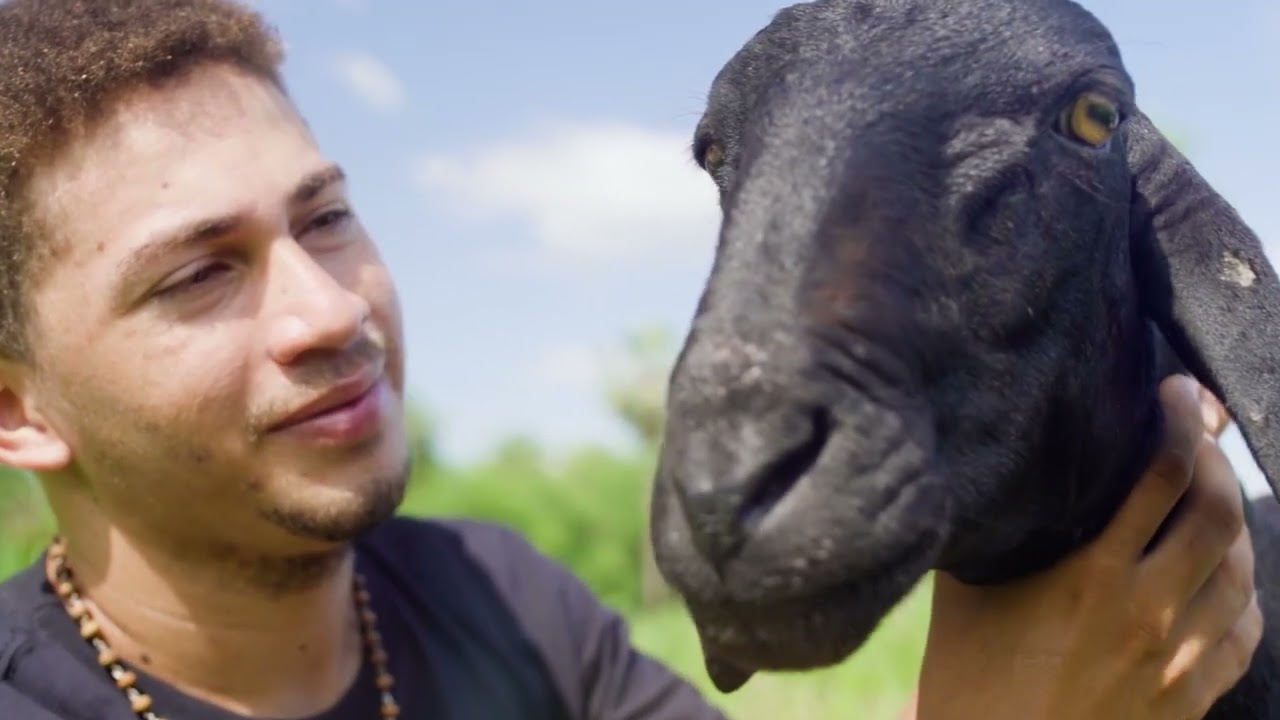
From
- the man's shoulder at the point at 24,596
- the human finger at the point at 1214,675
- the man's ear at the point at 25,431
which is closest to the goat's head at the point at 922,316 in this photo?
the human finger at the point at 1214,675

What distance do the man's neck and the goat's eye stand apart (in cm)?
226

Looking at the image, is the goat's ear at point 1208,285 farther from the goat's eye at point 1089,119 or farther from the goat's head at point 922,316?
the goat's eye at point 1089,119

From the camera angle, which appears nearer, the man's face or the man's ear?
the man's face

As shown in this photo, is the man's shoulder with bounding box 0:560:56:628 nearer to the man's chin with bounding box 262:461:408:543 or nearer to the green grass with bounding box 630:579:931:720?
the man's chin with bounding box 262:461:408:543

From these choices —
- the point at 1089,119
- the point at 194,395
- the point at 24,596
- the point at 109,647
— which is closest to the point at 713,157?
the point at 1089,119

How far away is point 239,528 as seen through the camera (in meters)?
3.26

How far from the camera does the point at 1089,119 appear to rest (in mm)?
2439

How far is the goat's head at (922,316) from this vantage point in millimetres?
1823

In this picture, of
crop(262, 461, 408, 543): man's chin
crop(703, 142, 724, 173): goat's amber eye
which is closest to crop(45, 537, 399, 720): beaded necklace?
crop(262, 461, 408, 543): man's chin

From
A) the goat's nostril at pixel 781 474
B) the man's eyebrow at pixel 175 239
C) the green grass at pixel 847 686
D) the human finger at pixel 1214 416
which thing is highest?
the goat's nostril at pixel 781 474

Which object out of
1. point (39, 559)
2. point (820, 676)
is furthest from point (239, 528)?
point (820, 676)

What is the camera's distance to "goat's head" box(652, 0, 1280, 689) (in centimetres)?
182

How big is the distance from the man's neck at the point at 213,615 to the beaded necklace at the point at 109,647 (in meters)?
0.05

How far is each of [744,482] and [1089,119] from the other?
121 cm
